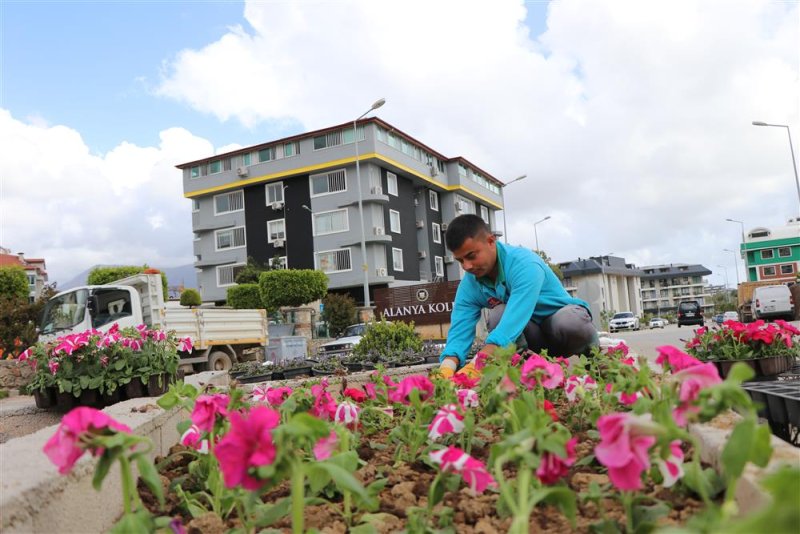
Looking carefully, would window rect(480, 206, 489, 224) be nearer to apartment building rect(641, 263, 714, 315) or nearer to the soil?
the soil

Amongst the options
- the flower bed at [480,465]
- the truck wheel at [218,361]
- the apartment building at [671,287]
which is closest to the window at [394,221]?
the truck wheel at [218,361]

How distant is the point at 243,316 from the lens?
16109 mm

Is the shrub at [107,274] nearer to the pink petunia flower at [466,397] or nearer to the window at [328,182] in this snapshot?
the window at [328,182]

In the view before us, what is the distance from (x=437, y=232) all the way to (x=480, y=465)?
43.2m

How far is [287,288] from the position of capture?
29.8m

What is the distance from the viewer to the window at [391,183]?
3850cm

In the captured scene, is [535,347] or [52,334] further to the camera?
[52,334]

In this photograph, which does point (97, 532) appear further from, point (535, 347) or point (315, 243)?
point (315, 243)

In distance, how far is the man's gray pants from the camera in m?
3.85

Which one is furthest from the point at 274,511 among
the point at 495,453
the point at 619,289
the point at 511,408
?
the point at 619,289

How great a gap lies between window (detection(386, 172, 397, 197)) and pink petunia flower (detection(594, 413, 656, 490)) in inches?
1487

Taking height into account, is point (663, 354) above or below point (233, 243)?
below

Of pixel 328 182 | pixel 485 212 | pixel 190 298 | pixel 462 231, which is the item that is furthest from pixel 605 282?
pixel 462 231

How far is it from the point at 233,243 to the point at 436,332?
71.5 ft
